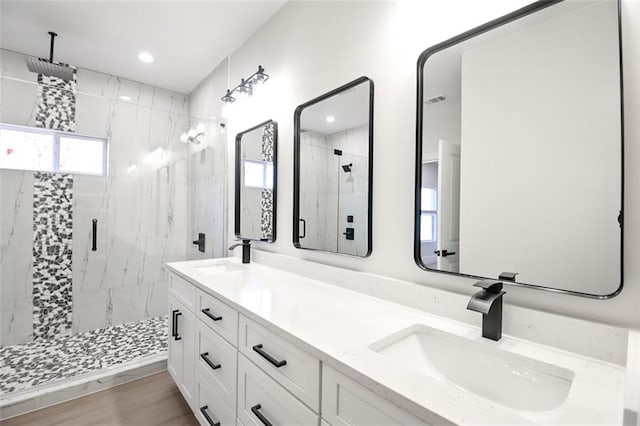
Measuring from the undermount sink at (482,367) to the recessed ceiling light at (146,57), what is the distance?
3.15 metres

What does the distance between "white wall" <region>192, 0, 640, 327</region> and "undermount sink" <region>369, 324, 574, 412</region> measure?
0.21 m

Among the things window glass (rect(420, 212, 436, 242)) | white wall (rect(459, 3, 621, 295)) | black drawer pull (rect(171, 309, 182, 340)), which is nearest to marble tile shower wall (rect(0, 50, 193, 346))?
black drawer pull (rect(171, 309, 182, 340))

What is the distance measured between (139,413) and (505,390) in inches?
A: 82.9

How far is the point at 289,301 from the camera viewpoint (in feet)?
4.18

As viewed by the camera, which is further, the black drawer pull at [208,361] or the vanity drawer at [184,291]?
the vanity drawer at [184,291]

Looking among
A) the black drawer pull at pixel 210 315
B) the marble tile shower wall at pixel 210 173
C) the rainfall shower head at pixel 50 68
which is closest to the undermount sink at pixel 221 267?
the marble tile shower wall at pixel 210 173

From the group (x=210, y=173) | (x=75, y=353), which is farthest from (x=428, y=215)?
(x=75, y=353)

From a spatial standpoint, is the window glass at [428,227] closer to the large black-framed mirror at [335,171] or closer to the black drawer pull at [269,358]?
the large black-framed mirror at [335,171]

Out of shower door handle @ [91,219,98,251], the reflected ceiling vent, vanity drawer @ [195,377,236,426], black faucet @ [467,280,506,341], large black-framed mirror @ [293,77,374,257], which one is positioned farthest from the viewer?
shower door handle @ [91,219,98,251]

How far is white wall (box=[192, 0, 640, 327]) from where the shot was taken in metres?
0.79

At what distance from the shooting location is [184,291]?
1.85 m

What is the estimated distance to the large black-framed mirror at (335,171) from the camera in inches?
58.2

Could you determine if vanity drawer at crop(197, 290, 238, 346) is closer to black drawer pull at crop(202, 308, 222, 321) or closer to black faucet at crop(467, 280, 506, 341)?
black drawer pull at crop(202, 308, 222, 321)

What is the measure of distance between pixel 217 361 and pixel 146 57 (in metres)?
2.81
